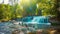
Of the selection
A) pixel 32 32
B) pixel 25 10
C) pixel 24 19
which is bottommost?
pixel 32 32

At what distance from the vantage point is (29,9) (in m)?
1.67

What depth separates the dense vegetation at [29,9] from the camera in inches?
65.2

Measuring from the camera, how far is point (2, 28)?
1.62 meters

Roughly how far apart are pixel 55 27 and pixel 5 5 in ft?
2.68

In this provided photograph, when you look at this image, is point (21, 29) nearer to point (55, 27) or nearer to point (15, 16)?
point (15, 16)

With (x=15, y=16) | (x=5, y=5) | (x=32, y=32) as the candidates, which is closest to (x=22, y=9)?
(x=15, y=16)

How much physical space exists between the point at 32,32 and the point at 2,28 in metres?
0.44

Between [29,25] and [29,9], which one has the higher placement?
[29,9]

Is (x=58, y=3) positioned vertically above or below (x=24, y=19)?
above

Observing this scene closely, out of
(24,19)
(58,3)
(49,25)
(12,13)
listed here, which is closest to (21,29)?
(24,19)

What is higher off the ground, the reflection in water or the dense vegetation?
the dense vegetation

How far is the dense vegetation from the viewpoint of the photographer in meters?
1.66

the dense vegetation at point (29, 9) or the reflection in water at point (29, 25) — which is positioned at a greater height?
the dense vegetation at point (29, 9)

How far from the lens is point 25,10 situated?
5.51ft
